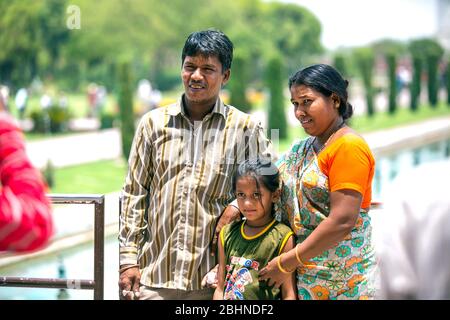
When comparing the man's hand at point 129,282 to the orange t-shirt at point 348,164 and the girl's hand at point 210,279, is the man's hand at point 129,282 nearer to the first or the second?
the girl's hand at point 210,279

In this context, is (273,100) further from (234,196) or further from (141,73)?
(141,73)

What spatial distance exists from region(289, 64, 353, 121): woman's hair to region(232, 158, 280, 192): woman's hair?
29 cm

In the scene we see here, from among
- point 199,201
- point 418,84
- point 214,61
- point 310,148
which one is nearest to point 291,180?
point 310,148

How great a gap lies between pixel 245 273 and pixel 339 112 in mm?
614

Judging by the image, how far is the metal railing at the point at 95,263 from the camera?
3.06 m

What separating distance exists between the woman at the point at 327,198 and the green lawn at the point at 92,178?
10452mm

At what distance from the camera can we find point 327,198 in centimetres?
246

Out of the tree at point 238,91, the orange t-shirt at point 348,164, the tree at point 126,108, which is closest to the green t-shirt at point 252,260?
the orange t-shirt at point 348,164

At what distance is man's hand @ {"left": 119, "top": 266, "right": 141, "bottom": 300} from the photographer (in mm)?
2697

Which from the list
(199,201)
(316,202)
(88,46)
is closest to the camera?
(316,202)

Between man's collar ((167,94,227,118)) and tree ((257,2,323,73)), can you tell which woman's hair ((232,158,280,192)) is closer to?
man's collar ((167,94,227,118))

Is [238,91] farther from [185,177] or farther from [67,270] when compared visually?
[185,177]

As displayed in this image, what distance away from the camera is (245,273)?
2.54 meters

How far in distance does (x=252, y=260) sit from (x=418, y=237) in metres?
1.46
